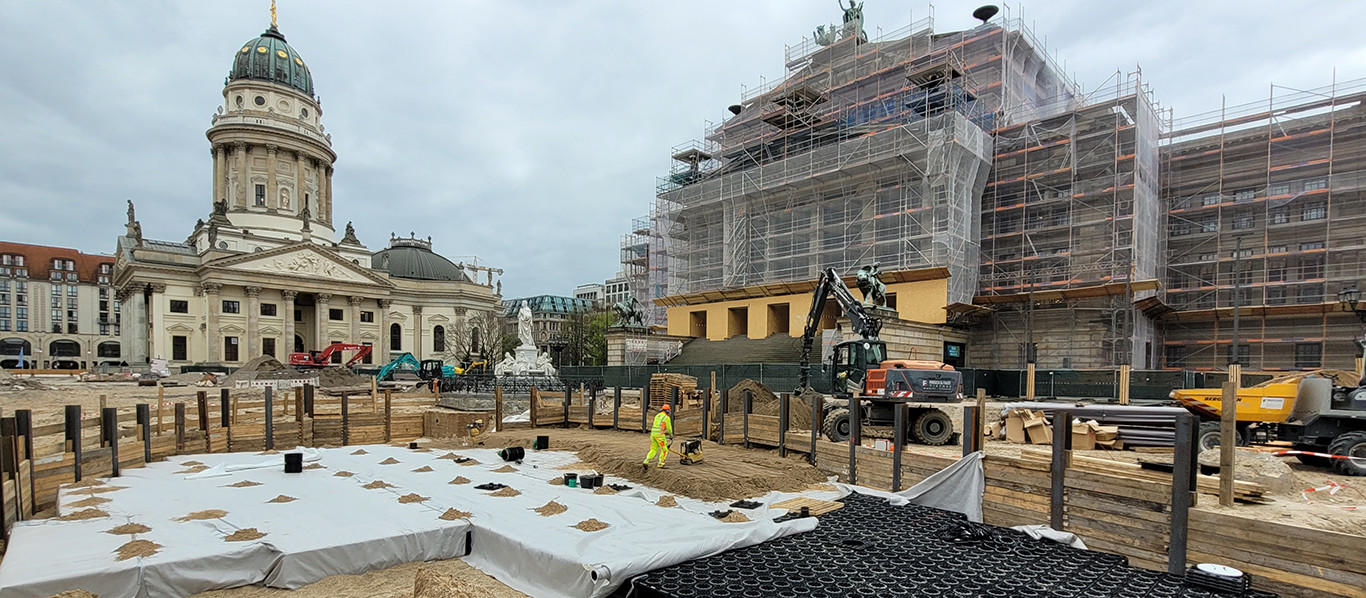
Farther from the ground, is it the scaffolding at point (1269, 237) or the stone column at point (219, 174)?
the stone column at point (219, 174)

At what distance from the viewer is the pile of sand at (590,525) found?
865 centimetres

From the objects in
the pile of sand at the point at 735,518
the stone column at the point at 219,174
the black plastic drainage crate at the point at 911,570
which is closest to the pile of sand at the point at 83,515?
the black plastic drainage crate at the point at 911,570

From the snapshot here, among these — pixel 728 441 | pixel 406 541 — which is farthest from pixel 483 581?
pixel 728 441

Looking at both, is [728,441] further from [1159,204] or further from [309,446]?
[1159,204]

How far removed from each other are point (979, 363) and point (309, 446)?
30.3 metres

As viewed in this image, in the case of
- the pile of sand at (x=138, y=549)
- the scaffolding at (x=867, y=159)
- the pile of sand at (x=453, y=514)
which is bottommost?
the pile of sand at (x=453, y=514)

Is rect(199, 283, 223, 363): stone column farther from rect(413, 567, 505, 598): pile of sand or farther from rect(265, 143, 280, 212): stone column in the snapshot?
rect(413, 567, 505, 598): pile of sand

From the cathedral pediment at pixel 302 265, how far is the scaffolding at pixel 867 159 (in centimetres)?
3311

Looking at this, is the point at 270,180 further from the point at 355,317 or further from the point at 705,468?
the point at 705,468

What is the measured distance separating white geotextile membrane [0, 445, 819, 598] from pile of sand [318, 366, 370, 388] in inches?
1176

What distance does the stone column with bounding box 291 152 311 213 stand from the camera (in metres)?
63.7

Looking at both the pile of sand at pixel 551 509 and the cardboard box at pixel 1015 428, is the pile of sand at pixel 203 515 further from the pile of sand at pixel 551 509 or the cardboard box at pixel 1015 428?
the cardboard box at pixel 1015 428

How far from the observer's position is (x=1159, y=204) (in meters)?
32.6

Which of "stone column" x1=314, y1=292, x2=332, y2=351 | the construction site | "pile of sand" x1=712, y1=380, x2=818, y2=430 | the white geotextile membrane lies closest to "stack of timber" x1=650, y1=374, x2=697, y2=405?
the construction site
